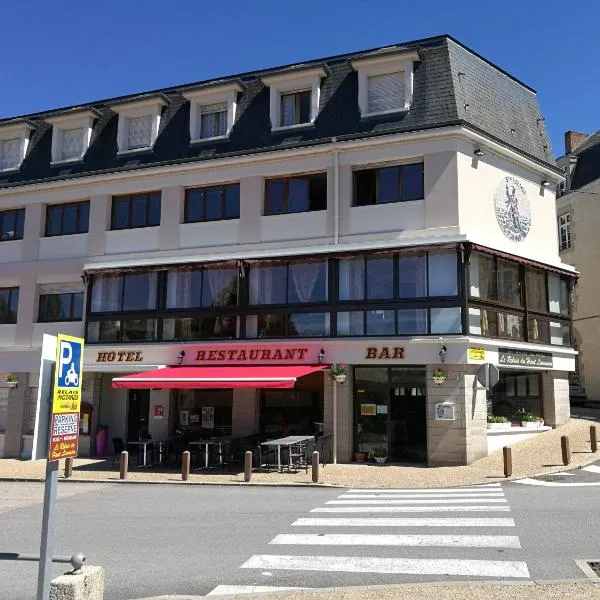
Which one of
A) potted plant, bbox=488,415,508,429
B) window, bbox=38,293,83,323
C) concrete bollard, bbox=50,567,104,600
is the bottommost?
concrete bollard, bbox=50,567,104,600

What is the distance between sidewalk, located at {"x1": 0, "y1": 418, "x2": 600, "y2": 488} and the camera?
620 inches

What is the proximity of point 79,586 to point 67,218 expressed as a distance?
20.3 metres

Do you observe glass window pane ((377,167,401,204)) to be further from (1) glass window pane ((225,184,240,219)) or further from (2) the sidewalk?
(2) the sidewalk

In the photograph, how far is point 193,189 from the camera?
74.3ft

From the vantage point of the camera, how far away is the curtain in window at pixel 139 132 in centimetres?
2394

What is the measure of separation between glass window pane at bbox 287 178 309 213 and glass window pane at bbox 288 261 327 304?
6.08 feet

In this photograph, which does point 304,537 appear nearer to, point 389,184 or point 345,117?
point 389,184

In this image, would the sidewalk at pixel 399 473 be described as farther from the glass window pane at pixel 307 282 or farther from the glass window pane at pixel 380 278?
the glass window pane at pixel 307 282

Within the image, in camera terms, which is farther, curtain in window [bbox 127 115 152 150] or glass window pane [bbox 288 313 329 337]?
curtain in window [bbox 127 115 152 150]

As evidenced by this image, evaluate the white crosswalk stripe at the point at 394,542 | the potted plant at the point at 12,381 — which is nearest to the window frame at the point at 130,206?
the potted plant at the point at 12,381

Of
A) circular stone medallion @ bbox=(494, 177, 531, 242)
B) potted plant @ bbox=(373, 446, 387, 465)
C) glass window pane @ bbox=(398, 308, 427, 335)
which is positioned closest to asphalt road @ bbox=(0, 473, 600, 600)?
potted plant @ bbox=(373, 446, 387, 465)

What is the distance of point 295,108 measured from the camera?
72.2 feet

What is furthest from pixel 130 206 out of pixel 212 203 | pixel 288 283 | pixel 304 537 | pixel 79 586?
pixel 79 586

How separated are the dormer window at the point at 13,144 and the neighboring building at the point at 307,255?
53.4 inches
